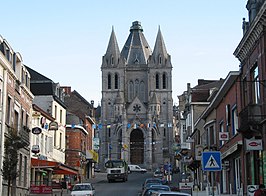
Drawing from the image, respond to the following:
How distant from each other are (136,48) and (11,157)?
118 m

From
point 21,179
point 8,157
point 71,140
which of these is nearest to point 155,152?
point 71,140

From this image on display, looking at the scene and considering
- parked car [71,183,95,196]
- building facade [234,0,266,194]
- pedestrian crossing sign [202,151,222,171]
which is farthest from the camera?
parked car [71,183,95,196]

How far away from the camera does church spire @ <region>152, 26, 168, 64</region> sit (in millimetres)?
136137

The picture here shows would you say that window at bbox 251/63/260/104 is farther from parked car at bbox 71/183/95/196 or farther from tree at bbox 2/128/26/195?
tree at bbox 2/128/26/195

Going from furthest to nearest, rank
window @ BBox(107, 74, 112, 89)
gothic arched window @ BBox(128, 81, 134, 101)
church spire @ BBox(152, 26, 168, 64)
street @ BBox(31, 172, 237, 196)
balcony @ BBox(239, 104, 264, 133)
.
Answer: gothic arched window @ BBox(128, 81, 134, 101)
church spire @ BBox(152, 26, 168, 64)
window @ BBox(107, 74, 112, 89)
street @ BBox(31, 172, 237, 196)
balcony @ BBox(239, 104, 264, 133)

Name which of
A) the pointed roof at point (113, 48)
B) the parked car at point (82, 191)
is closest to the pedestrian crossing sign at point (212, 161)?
the parked car at point (82, 191)

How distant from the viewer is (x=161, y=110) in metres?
132

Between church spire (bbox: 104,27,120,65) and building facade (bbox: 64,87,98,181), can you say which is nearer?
building facade (bbox: 64,87,98,181)

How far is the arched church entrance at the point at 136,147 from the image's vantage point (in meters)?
130

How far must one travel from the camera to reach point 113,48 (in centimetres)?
13900

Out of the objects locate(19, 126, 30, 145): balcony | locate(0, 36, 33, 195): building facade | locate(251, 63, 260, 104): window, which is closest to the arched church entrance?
locate(0, 36, 33, 195): building facade

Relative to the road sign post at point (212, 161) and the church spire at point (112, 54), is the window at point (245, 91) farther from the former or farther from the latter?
the church spire at point (112, 54)

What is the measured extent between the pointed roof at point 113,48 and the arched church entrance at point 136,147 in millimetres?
21037

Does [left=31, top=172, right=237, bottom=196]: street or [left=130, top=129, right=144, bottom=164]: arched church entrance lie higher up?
[left=130, top=129, right=144, bottom=164]: arched church entrance
